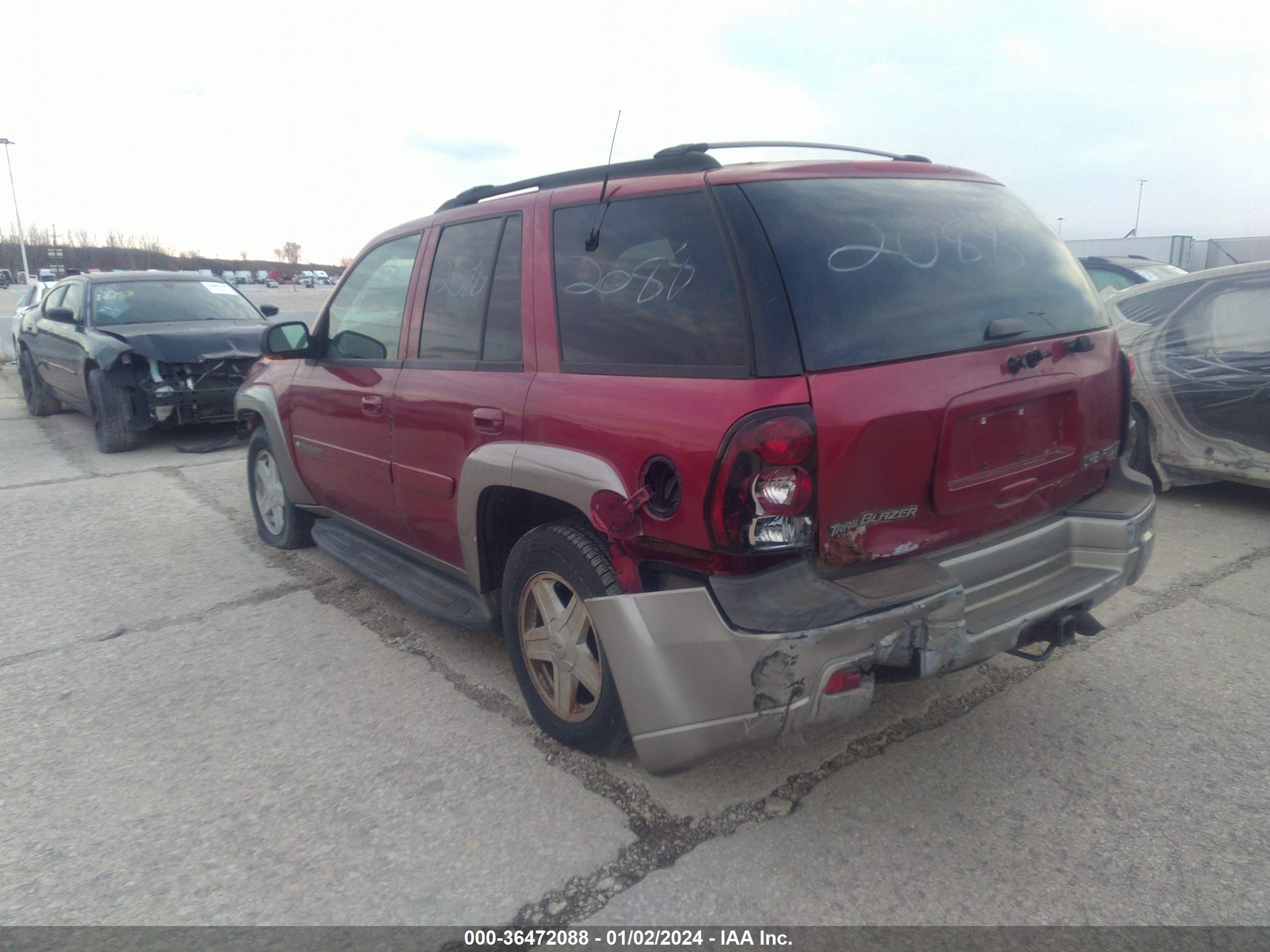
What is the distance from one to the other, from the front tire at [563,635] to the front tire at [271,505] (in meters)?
2.55

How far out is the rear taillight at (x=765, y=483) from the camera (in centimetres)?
227

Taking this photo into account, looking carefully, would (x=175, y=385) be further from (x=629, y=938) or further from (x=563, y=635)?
(x=629, y=938)

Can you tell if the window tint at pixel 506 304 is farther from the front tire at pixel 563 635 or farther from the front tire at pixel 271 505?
the front tire at pixel 271 505

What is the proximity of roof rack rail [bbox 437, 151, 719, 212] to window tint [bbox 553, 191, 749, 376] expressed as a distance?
15 cm

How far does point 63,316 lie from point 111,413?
1.59 m

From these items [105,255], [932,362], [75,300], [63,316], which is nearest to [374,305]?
[932,362]

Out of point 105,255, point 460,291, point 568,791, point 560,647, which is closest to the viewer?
point 568,791

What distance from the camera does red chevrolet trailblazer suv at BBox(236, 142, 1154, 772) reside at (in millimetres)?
2314

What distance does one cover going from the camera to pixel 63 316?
9.27m

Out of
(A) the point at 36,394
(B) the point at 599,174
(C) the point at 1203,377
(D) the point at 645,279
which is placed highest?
(B) the point at 599,174

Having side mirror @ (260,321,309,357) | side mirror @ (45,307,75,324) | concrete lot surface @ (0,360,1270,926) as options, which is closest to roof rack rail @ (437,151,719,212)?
side mirror @ (260,321,309,357)

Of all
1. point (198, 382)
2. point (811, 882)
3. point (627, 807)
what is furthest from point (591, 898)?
point (198, 382)

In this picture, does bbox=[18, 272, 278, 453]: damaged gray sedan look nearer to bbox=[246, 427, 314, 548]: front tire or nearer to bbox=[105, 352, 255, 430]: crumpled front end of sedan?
bbox=[105, 352, 255, 430]: crumpled front end of sedan

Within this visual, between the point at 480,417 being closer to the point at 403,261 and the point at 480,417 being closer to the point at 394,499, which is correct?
the point at 394,499
